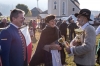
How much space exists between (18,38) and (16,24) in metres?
0.26

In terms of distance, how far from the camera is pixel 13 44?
411cm

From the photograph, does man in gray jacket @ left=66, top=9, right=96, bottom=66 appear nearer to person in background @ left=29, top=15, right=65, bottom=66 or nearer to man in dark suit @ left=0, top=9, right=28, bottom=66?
man in dark suit @ left=0, top=9, right=28, bottom=66

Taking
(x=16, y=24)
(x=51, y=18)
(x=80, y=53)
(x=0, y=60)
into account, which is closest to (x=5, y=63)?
(x=0, y=60)

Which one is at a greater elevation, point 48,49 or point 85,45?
point 85,45

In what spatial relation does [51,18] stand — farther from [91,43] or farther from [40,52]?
[91,43]

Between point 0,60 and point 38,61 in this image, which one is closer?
point 0,60

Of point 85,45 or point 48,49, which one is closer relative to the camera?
point 85,45

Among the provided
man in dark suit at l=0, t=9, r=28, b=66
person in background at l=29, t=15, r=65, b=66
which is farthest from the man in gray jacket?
person in background at l=29, t=15, r=65, b=66

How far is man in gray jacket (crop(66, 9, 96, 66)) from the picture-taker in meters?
4.04

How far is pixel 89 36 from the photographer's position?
13.2 feet

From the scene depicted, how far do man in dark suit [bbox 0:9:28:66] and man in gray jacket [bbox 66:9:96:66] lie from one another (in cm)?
85

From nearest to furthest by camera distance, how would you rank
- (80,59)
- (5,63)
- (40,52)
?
(5,63)
(80,59)
(40,52)

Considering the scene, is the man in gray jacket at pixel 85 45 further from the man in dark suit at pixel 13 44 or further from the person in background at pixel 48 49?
the person in background at pixel 48 49

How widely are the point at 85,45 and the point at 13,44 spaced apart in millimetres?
1216
